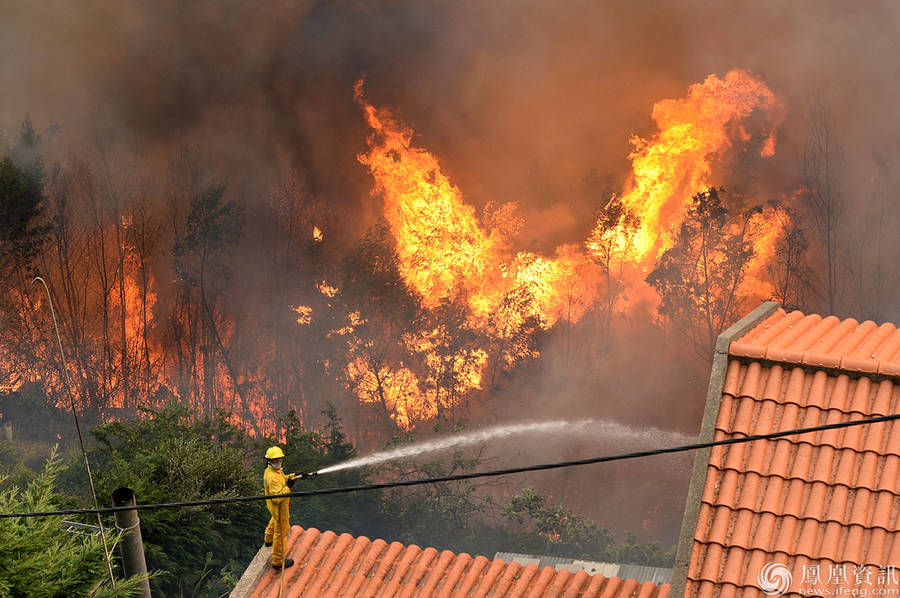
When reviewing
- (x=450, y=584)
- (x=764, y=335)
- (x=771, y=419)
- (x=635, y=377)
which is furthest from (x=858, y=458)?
(x=635, y=377)

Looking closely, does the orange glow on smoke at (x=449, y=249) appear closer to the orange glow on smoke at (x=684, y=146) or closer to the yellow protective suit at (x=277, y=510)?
the orange glow on smoke at (x=684, y=146)

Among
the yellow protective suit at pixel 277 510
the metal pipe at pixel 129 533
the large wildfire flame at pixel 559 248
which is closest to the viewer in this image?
the metal pipe at pixel 129 533

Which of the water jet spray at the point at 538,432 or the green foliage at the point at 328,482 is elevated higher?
the water jet spray at the point at 538,432

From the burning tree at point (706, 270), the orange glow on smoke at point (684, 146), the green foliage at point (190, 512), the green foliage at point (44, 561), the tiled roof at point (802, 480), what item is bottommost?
the green foliage at point (190, 512)

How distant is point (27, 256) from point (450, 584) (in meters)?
20.1

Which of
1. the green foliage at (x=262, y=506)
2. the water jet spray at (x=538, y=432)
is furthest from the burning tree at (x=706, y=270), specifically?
the green foliage at (x=262, y=506)

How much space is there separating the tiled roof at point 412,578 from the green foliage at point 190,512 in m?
7.30

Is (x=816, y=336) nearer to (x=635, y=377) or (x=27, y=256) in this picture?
(x=635, y=377)

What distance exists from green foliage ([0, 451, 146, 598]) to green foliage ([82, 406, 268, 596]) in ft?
25.5

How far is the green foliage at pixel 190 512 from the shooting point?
1694 cm

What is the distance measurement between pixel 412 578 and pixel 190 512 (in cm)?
947

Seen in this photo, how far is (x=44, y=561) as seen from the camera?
8.10 m

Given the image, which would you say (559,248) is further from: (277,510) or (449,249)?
(277,510)

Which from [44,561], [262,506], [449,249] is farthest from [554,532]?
[44,561]
